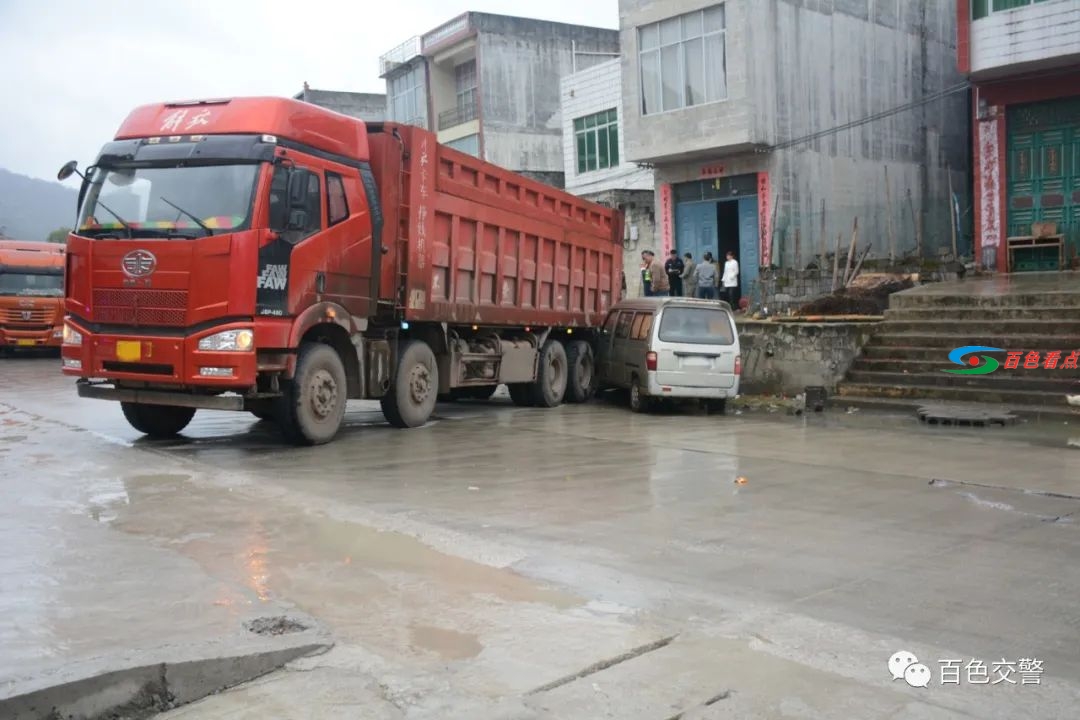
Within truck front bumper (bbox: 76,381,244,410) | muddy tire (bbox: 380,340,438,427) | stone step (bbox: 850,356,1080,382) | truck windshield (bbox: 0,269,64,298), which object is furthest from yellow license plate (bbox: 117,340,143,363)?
truck windshield (bbox: 0,269,64,298)

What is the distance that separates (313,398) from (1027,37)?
17077mm

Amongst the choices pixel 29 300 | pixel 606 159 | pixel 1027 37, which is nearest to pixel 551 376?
pixel 1027 37

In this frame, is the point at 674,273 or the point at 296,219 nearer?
the point at 296,219

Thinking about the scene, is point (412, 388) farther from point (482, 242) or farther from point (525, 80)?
point (525, 80)

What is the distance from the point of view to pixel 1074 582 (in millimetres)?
5316

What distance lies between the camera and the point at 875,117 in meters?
26.0

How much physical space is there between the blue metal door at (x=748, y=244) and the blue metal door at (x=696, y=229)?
33.1 inches

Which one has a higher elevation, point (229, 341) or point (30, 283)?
point (30, 283)

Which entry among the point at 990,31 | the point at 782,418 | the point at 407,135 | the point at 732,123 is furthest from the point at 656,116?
the point at 407,135

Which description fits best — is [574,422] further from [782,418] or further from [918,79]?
[918,79]

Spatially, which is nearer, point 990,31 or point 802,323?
point 802,323

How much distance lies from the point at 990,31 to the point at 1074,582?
18.1 meters

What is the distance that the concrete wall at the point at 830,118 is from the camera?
23.1m

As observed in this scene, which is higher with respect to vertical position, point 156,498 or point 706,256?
point 706,256
